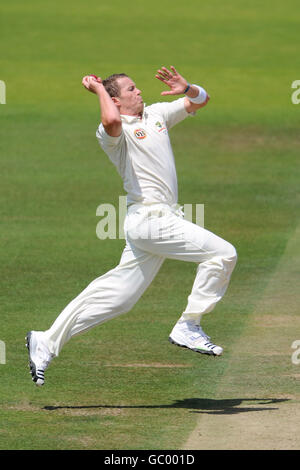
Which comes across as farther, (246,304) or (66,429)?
(246,304)

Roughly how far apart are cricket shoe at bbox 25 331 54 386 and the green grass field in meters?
0.22

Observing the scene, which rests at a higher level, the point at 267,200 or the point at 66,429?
the point at 267,200

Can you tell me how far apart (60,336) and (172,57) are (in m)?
17.7

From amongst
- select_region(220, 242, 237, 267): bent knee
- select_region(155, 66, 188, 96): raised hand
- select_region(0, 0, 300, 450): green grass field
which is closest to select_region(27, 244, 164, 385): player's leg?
select_region(0, 0, 300, 450): green grass field

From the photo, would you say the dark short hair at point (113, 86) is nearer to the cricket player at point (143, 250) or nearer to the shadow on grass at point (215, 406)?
the cricket player at point (143, 250)

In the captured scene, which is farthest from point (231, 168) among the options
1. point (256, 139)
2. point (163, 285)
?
point (163, 285)

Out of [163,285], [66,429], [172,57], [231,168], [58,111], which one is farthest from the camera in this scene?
[172,57]

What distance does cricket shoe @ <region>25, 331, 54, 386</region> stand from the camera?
8047mm

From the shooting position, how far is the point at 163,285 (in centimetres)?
1216

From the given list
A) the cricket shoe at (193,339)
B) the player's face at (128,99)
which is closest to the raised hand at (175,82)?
the player's face at (128,99)

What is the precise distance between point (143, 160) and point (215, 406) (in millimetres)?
1995

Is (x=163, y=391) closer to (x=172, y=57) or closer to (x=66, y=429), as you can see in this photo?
(x=66, y=429)

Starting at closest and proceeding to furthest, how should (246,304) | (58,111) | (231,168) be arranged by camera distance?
(246,304)
(231,168)
(58,111)

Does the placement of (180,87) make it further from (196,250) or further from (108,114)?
(196,250)
